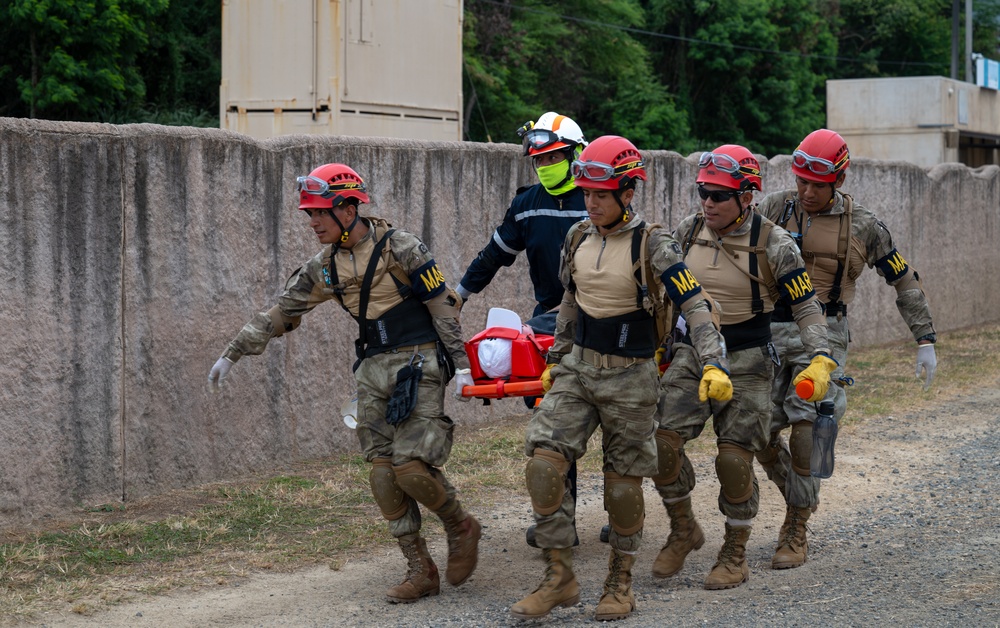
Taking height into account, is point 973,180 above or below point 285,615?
above

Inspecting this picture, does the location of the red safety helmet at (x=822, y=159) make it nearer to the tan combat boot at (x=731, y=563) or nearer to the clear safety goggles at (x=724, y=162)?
the clear safety goggles at (x=724, y=162)

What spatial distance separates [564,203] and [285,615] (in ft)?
8.36

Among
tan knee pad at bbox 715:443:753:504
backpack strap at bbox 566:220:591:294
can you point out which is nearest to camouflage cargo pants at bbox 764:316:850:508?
tan knee pad at bbox 715:443:753:504

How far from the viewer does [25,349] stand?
268 inches

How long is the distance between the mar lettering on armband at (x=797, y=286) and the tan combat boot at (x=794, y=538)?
123cm

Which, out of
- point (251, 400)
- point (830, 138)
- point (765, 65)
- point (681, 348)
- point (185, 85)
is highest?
point (765, 65)

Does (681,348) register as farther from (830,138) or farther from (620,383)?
(830,138)

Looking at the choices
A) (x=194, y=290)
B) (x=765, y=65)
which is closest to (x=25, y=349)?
(x=194, y=290)

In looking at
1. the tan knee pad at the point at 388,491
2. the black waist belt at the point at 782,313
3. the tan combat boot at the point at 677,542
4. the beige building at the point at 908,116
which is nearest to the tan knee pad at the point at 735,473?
the tan combat boot at the point at 677,542

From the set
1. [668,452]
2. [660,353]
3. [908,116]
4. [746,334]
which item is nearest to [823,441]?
[746,334]

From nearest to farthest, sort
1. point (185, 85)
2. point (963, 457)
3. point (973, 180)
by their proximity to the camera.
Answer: point (963, 457)
point (973, 180)
point (185, 85)

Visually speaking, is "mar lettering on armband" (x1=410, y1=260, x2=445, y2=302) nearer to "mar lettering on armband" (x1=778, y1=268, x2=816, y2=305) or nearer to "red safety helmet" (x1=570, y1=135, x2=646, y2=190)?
"red safety helmet" (x1=570, y1=135, x2=646, y2=190)

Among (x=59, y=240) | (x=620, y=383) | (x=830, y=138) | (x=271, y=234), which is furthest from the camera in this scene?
(x=271, y=234)

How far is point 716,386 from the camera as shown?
16.4ft
